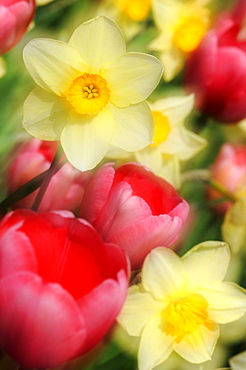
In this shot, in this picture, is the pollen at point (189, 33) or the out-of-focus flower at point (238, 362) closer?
the out-of-focus flower at point (238, 362)

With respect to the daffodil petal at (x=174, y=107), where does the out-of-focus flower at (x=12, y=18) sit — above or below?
above

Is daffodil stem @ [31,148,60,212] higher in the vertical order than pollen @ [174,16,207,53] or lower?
higher

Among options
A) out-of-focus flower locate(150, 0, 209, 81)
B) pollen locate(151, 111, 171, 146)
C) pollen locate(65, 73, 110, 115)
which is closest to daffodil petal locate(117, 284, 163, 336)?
pollen locate(65, 73, 110, 115)

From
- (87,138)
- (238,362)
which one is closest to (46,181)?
(87,138)

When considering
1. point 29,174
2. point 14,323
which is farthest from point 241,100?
point 14,323

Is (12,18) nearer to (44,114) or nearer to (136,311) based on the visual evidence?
(44,114)

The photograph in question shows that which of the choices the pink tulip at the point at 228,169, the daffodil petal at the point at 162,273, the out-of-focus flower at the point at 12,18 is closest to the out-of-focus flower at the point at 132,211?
the daffodil petal at the point at 162,273

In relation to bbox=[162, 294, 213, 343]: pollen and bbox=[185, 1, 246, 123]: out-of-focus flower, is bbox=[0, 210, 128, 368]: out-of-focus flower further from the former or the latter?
bbox=[185, 1, 246, 123]: out-of-focus flower

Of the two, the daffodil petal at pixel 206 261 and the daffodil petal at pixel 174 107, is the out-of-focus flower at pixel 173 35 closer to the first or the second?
the daffodil petal at pixel 174 107
